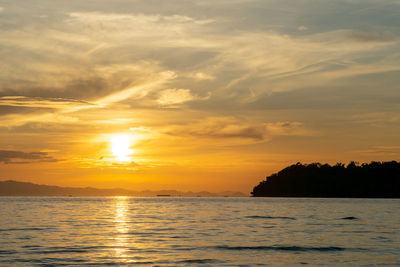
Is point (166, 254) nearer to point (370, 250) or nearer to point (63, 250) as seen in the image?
point (63, 250)

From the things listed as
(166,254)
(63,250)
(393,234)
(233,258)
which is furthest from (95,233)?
(393,234)

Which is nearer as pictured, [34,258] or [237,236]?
[34,258]

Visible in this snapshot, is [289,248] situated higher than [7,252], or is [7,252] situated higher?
[7,252]

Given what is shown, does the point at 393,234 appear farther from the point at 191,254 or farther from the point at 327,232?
the point at 191,254

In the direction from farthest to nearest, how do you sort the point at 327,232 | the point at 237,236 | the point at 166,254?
the point at 327,232 < the point at 237,236 < the point at 166,254

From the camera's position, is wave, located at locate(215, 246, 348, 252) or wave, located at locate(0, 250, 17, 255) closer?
wave, located at locate(0, 250, 17, 255)

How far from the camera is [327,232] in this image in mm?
64125

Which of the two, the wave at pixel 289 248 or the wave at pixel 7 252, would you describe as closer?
the wave at pixel 7 252

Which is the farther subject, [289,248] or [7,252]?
[289,248]

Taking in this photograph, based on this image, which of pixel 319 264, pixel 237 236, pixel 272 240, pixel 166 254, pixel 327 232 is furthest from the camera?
pixel 327 232

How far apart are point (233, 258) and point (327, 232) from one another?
27.8 metres

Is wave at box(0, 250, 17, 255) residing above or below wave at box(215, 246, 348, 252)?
above

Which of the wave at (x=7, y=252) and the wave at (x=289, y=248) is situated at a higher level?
the wave at (x=7, y=252)

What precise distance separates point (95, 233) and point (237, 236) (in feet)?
56.6
